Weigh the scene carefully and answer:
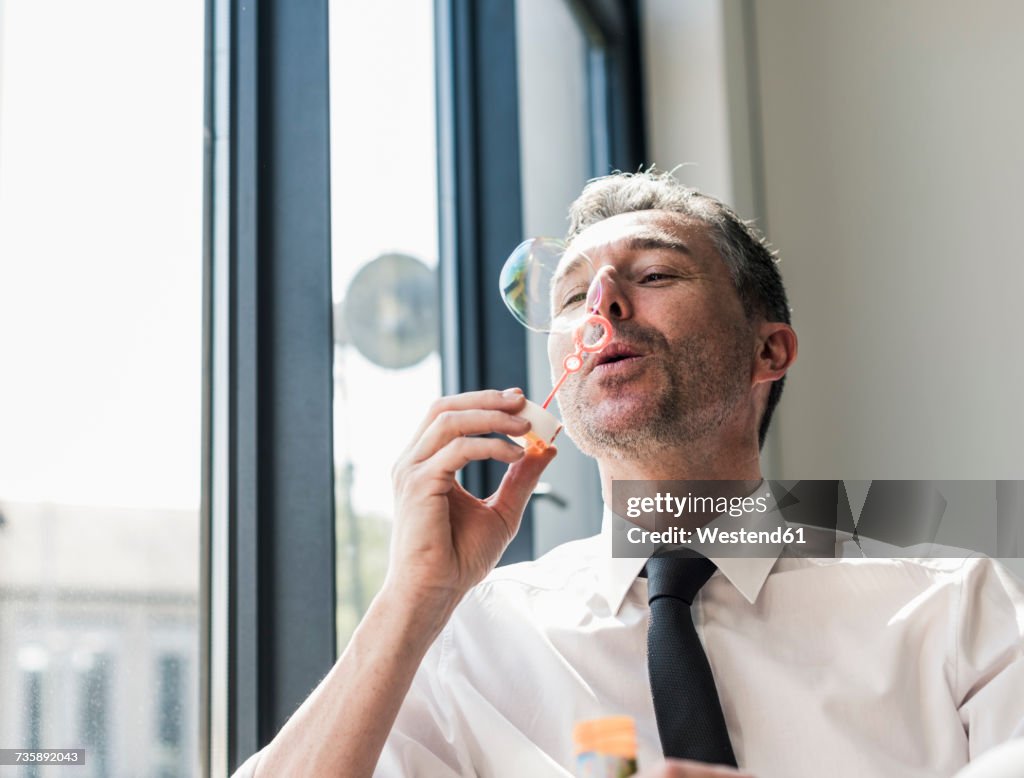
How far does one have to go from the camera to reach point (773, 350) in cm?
Result: 179

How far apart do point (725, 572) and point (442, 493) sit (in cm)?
43

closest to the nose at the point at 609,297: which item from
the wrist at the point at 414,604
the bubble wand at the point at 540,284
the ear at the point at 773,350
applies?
the bubble wand at the point at 540,284

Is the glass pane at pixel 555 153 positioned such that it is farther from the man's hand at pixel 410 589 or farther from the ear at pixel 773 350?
the man's hand at pixel 410 589

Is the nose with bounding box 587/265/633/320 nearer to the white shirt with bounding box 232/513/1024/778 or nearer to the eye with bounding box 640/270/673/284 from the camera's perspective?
the eye with bounding box 640/270/673/284

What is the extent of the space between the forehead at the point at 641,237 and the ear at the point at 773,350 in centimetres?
17

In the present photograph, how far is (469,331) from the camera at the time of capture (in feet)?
7.48

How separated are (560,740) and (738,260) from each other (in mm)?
809

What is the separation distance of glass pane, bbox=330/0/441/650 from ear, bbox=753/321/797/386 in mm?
576

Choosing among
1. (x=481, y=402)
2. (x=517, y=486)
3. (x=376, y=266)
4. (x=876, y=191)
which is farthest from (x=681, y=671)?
(x=876, y=191)

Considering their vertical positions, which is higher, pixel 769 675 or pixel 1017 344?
pixel 1017 344

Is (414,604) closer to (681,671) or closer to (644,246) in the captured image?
(681,671)

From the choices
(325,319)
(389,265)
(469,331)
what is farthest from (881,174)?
(325,319)

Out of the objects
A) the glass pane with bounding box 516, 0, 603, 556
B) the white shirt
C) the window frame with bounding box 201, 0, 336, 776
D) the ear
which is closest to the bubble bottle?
the white shirt

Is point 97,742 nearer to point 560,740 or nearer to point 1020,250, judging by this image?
point 560,740
